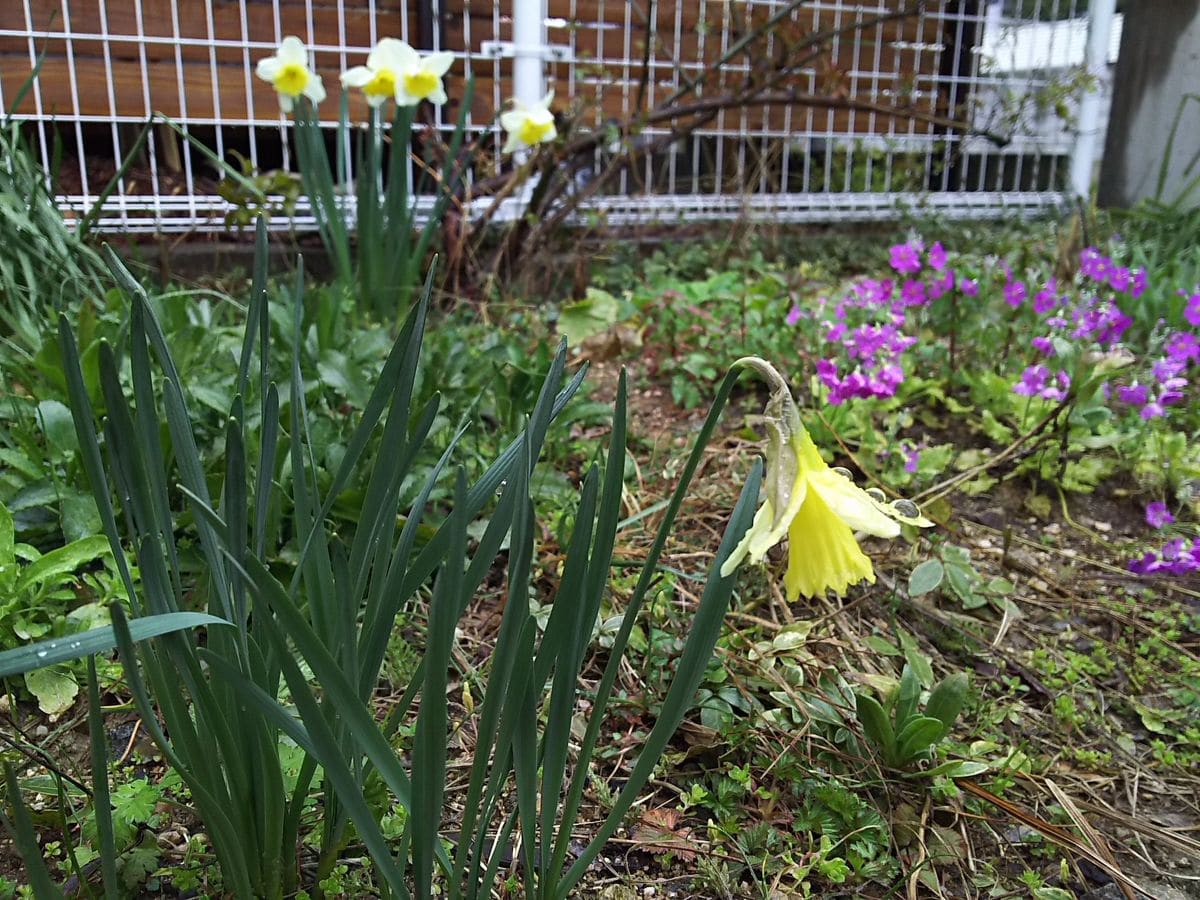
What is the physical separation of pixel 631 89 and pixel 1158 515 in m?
3.35

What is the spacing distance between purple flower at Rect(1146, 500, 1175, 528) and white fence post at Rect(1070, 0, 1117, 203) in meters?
3.22

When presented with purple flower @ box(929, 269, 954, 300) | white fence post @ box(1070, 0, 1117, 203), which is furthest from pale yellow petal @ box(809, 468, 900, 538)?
white fence post @ box(1070, 0, 1117, 203)

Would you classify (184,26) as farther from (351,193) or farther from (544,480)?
(544,480)

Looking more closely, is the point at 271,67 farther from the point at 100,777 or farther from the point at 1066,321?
the point at 100,777

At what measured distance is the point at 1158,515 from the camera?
1.65 metres

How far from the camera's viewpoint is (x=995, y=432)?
1966 millimetres

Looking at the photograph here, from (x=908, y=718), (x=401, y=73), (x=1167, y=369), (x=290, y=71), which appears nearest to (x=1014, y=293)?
(x=1167, y=369)

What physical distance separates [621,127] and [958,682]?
8.85ft

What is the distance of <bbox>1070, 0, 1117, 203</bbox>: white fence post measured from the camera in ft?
15.0

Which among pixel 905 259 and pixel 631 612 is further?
pixel 905 259

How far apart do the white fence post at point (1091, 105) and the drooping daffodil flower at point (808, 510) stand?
4.45 m

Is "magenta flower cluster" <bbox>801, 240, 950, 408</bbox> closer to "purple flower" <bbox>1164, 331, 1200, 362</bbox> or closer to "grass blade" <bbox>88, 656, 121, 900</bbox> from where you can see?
"purple flower" <bbox>1164, 331, 1200, 362</bbox>

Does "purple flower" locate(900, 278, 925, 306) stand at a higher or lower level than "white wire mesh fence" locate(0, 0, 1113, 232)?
lower

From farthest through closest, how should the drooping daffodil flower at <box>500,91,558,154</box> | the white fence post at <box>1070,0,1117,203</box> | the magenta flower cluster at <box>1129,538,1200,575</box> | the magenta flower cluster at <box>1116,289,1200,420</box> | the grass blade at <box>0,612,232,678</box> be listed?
the white fence post at <box>1070,0,1117,203</box> → the drooping daffodil flower at <box>500,91,558,154</box> → the magenta flower cluster at <box>1116,289,1200,420</box> → the magenta flower cluster at <box>1129,538,1200,575</box> → the grass blade at <box>0,612,232,678</box>
